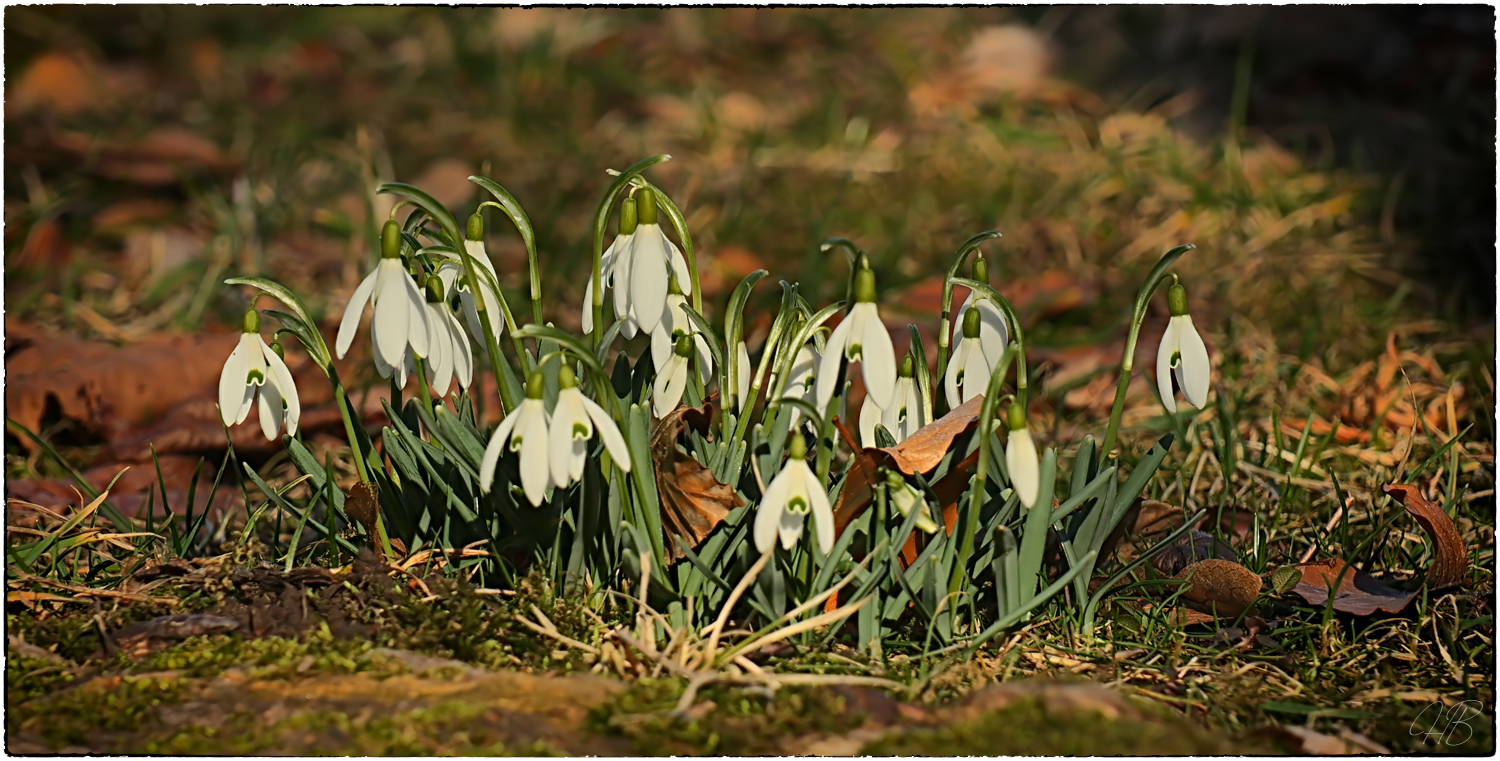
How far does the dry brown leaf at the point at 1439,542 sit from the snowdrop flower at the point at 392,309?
1535 millimetres

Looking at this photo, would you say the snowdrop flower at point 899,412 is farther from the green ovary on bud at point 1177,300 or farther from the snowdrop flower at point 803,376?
the green ovary on bud at point 1177,300

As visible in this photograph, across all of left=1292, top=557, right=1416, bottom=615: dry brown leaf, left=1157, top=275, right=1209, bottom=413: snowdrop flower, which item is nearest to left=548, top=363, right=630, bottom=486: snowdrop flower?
left=1157, top=275, right=1209, bottom=413: snowdrop flower

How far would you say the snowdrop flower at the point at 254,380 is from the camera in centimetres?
185

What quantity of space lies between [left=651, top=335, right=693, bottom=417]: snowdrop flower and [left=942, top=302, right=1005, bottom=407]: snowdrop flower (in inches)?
15.4

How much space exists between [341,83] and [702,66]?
5.67 feet

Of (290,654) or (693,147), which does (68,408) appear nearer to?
(290,654)

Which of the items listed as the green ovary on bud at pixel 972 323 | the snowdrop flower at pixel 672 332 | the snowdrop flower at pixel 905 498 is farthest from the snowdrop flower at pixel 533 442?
the green ovary on bud at pixel 972 323

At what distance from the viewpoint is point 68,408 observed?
3166mm

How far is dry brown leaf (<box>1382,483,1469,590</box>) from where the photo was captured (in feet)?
6.98

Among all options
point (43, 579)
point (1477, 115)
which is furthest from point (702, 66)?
point (43, 579)

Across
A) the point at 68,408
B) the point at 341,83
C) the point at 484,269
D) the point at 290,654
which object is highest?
the point at 341,83

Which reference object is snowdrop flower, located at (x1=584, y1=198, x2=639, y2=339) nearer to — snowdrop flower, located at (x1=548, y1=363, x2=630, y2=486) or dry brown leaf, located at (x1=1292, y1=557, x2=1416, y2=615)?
snowdrop flower, located at (x1=548, y1=363, x2=630, y2=486)

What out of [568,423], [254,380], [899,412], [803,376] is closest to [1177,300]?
[899,412]

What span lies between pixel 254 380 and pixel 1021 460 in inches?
41.2
